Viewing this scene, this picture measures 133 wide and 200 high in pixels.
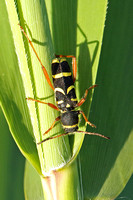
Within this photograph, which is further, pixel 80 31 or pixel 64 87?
pixel 64 87

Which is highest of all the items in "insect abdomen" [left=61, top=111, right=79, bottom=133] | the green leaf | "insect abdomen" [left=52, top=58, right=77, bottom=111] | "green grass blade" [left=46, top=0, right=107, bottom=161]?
"green grass blade" [left=46, top=0, right=107, bottom=161]

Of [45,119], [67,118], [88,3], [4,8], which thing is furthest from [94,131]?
[4,8]

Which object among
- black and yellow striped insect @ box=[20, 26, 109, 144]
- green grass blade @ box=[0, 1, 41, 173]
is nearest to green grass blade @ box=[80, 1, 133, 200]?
black and yellow striped insect @ box=[20, 26, 109, 144]

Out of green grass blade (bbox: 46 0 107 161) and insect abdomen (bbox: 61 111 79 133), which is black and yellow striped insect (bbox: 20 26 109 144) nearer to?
insect abdomen (bbox: 61 111 79 133)

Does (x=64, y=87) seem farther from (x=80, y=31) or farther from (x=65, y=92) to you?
(x=80, y=31)

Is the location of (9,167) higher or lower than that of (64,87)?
lower

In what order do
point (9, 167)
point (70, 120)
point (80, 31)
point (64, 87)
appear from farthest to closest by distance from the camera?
1. point (9, 167)
2. point (64, 87)
3. point (70, 120)
4. point (80, 31)

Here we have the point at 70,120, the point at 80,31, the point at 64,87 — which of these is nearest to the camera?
the point at 80,31

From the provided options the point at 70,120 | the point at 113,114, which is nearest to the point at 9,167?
the point at 70,120

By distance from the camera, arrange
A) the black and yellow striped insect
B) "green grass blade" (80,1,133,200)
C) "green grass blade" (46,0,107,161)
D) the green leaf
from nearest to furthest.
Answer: "green grass blade" (46,0,107,161)
"green grass blade" (80,1,133,200)
the black and yellow striped insect
the green leaf

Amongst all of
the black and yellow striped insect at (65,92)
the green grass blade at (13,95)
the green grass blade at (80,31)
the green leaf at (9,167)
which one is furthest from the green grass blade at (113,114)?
the green leaf at (9,167)

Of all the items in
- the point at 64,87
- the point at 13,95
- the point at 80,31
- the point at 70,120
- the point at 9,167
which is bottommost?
the point at 9,167
